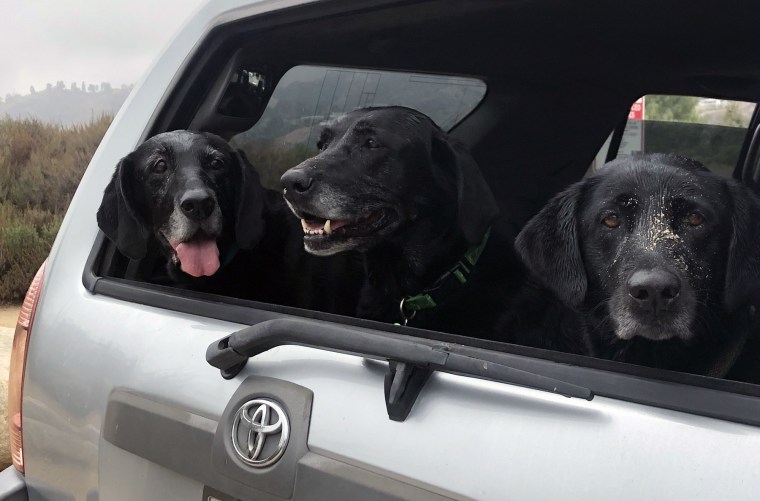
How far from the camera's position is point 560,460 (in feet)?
3.56

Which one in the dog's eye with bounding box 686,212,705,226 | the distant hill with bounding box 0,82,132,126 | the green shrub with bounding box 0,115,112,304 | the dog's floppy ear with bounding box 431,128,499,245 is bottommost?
the green shrub with bounding box 0,115,112,304

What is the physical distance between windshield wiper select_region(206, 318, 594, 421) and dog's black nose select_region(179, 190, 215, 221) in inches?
50.6

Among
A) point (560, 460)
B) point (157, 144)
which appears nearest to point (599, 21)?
point (157, 144)

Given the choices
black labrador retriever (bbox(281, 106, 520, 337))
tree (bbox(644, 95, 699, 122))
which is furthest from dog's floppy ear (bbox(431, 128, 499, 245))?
tree (bbox(644, 95, 699, 122))

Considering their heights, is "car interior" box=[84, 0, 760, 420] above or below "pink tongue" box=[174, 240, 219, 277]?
above

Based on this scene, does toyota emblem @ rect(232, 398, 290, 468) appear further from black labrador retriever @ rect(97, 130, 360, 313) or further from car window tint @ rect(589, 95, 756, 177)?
car window tint @ rect(589, 95, 756, 177)

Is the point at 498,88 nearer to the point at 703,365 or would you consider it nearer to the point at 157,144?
the point at 157,144

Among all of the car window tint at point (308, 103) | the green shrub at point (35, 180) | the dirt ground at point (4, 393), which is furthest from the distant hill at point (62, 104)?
the car window tint at point (308, 103)

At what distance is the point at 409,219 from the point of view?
8.43 ft

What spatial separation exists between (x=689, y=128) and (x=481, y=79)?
1070 millimetres

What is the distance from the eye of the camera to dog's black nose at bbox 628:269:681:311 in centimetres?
157

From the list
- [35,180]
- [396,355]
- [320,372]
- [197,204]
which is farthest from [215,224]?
[35,180]

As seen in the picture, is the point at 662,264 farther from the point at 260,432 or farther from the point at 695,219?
the point at 260,432

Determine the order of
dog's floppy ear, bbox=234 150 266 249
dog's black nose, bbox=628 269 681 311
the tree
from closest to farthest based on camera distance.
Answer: dog's black nose, bbox=628 269 681 311 < dog's floppy ear, bbox=234 150 266 249 < the tree
